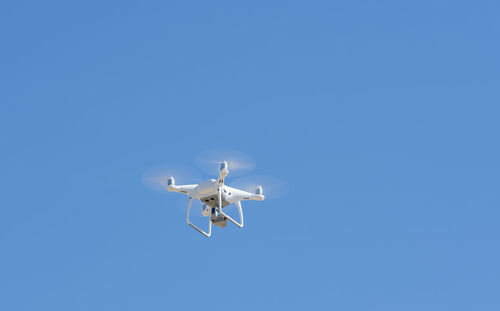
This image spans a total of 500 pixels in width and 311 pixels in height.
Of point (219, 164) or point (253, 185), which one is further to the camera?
point (253, 185)

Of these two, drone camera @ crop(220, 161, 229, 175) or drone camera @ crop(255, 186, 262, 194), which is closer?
drone camera @ crop(220, 161, 229, 175)

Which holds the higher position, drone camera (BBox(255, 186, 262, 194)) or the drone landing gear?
drone camera (BBox(255, 186, 262, 194))

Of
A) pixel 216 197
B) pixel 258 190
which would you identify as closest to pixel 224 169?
pixel 216 197

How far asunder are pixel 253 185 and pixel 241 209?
12.1ft

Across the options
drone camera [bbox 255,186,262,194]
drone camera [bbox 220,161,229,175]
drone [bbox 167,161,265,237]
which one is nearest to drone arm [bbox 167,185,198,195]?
drone [bbox 167,161,265,237]

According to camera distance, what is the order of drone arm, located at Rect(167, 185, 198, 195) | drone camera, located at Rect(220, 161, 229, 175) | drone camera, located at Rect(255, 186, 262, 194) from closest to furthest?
drone camera, located at Rect(220, 161, 229, 175) < drone arm, located at Rect(167, 185, 198, 195) < drone camera, located at Rect(255, 186, 262, 194)

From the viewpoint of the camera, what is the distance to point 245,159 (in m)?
90.1

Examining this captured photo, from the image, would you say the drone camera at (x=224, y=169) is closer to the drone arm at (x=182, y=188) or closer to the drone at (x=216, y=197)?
the drone at (x=216, y=197)

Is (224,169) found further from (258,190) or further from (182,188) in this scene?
(258,190)

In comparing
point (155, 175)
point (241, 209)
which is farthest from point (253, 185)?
point (155, 175)

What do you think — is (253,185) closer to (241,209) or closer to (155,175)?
(241,209)

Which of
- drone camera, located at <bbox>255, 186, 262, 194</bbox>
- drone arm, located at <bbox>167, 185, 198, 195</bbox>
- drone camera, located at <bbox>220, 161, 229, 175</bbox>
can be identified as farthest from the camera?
drone camera, located at <bbox>255, 186, 262, 194</bbox>

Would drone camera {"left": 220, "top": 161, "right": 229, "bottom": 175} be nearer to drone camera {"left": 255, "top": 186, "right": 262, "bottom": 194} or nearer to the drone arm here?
the drone arm

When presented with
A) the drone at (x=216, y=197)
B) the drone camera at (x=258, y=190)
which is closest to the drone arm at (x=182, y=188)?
the drone at (x=216, y=197)
